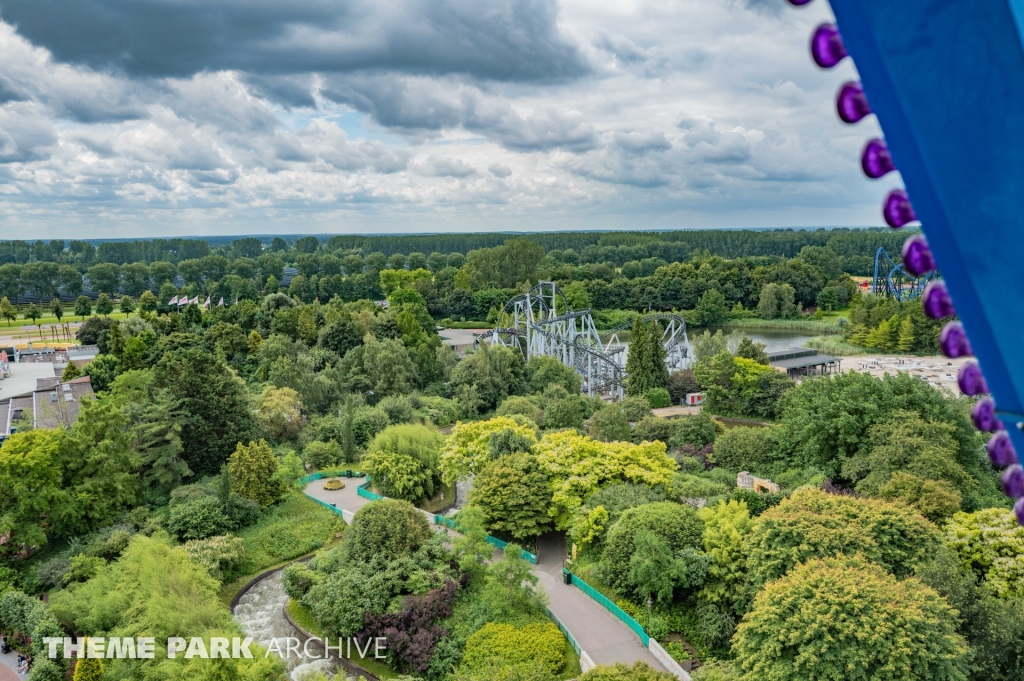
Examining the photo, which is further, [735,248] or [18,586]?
[735,248]

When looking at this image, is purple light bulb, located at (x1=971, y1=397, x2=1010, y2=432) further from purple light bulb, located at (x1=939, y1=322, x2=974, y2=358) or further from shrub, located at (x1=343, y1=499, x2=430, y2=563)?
shrub, located at (x1=343, y1=499, x2=430, y2=563)

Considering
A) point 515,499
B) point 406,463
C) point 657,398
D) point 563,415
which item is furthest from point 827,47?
point 657,398

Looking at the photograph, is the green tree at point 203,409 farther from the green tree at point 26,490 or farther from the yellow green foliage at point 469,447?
the yellow green foliage at point 469,447

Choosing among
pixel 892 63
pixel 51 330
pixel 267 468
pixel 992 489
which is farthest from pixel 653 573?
pixel 51 330

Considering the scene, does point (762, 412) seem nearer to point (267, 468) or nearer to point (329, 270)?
point (267, 468)

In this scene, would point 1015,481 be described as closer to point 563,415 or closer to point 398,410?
point 563,415

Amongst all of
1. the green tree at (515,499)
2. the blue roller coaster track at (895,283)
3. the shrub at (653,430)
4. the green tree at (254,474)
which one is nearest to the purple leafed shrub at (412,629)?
the green tree at (515,499)
